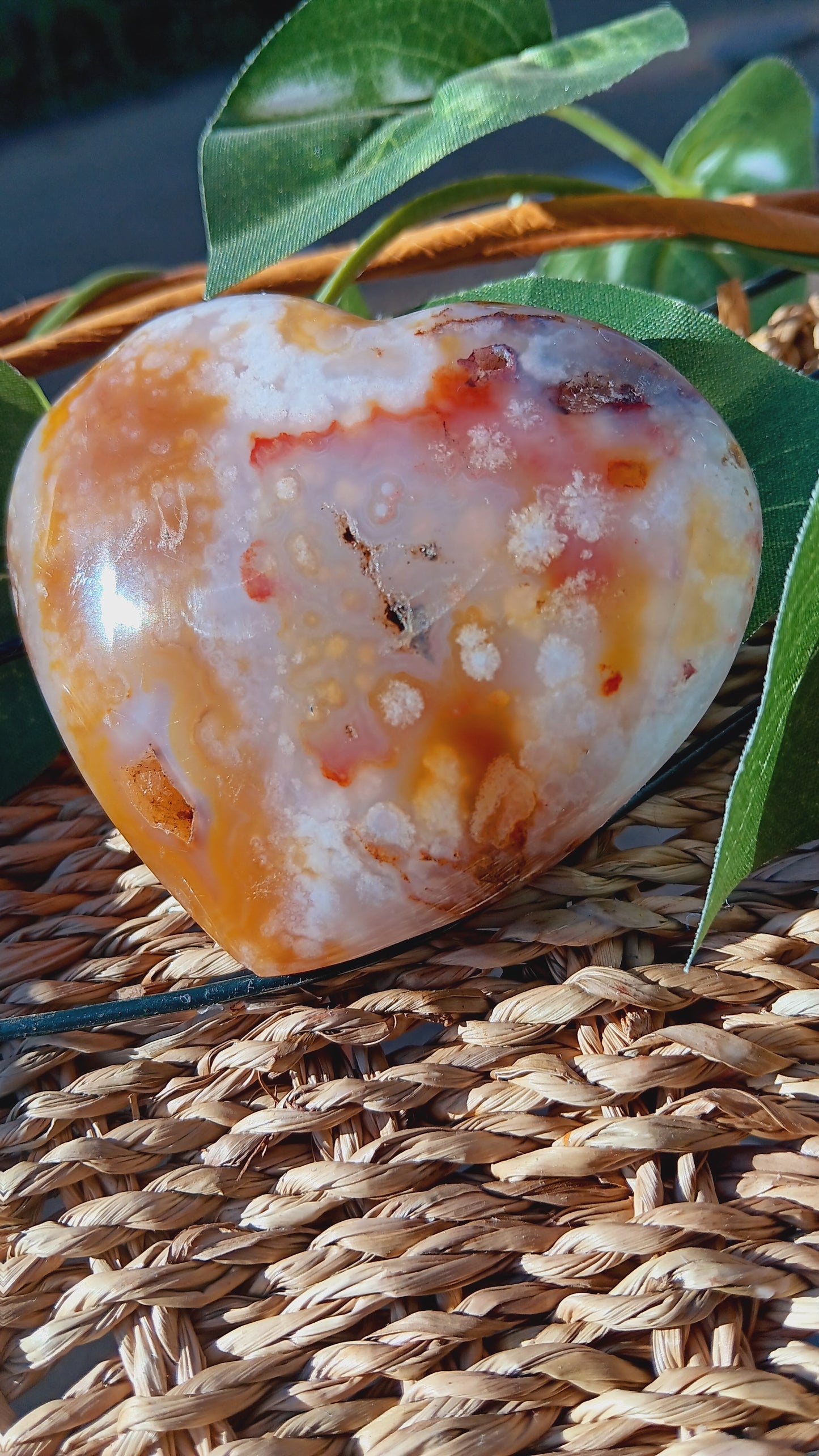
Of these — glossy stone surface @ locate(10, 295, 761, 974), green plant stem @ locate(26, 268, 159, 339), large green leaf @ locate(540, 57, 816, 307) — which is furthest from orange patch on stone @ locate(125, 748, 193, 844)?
large green leaf @ locate(540, 57, 816, 307)

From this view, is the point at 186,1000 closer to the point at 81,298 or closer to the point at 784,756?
the point at 784,756

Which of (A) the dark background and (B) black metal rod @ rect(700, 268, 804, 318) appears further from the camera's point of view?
(A) the dark background

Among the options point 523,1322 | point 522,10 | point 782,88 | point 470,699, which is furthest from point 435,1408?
point 782,88

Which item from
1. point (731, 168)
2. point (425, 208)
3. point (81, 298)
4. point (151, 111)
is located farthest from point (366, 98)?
point (151, 111)

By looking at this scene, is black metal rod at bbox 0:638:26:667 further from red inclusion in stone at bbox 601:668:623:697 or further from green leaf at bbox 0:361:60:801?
red inclusion in stone at bbox 601:668:623:697

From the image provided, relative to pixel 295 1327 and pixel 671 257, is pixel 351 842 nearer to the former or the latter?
pixel 295 1327

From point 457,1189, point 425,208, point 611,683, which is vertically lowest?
point 457,1189
